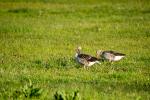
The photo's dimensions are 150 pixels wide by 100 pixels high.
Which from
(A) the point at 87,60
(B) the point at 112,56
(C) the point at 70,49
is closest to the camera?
(A) the point at 87,60

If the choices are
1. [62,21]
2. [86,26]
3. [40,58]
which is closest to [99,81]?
[40,58]

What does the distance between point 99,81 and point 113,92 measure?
1.55m

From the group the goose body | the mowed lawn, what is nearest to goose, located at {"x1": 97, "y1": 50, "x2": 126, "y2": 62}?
the goose body

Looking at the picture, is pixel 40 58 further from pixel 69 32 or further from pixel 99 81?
pixel 69 32

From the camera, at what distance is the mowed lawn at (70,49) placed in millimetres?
13836

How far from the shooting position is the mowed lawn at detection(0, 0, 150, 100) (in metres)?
13.8

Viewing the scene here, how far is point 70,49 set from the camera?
22031 millimetres

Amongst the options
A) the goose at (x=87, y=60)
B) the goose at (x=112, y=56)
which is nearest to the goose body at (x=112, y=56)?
the goose at (x=112, y=56)

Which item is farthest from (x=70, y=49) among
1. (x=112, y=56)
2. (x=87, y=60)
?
(x=87, y=60)

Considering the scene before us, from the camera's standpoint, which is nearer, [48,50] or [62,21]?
[48,50]

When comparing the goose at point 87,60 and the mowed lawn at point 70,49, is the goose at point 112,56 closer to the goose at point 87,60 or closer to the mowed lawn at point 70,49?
the mowed lawn at point 70,49

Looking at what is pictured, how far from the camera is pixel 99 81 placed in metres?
15.0

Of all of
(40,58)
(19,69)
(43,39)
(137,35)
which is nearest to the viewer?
(19,69)

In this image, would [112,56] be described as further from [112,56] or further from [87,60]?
[87,60]
